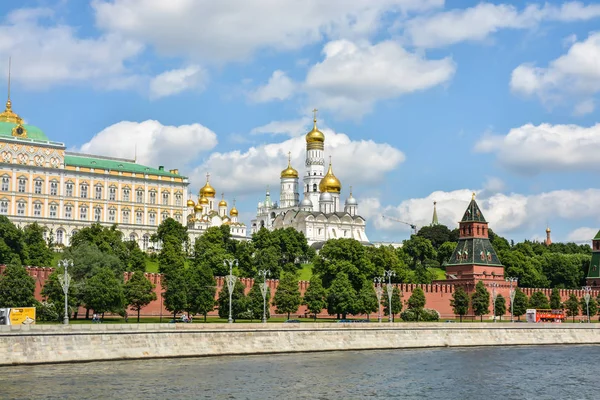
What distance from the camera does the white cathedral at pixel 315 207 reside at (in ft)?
498

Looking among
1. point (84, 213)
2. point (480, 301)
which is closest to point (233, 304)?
point (480, 301)

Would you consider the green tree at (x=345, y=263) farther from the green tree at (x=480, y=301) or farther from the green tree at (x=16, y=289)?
the green tree at (x=16, y=289)

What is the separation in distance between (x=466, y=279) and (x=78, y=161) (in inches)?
2205

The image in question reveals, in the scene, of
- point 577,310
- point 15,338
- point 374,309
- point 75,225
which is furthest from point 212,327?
point 75,225

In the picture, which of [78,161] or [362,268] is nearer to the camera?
[362,268]

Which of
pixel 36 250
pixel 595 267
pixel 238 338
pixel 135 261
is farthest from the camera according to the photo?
pixel 595 267

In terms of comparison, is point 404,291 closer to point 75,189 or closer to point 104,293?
point 104,293

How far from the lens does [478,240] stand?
100875 mm

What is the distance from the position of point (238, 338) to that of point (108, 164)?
78.2m

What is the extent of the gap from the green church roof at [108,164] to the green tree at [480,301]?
5265cm

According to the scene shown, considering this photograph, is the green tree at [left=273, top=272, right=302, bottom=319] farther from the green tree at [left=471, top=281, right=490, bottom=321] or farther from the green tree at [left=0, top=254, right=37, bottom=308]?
the green tree at [left=471, top=281, right=490, bottom=321]

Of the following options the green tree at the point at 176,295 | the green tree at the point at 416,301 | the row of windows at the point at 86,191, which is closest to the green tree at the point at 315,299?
the green tree at the point at 416,301

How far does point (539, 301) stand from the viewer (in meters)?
97.4

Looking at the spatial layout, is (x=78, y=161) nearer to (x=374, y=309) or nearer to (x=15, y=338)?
(x=374, y=309)
